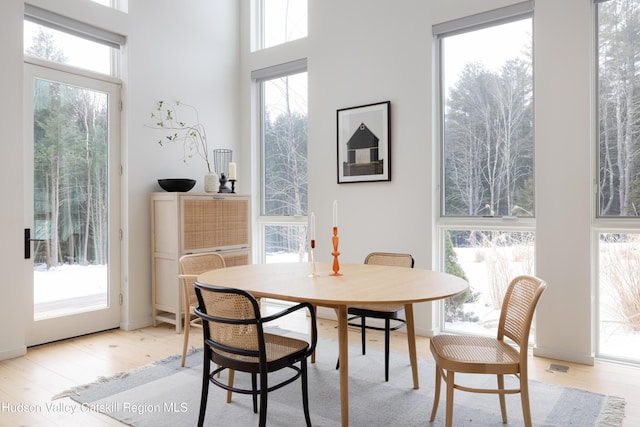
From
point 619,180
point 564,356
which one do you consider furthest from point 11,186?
point 619,180

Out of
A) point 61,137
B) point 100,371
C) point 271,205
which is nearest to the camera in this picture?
point 100,371

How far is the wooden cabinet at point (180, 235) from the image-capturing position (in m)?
4.03

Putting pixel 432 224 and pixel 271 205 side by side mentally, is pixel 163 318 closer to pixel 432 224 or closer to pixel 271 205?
Answer: pixel 271 205

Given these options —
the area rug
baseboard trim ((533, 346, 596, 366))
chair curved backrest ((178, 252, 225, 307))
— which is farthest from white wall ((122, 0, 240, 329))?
baseboard trim ((533, 346, 596, 366))

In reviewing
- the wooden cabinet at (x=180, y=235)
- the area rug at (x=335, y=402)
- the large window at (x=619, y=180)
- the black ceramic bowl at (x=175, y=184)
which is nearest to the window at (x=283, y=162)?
the wooden cabinet at (x=180, y=235)

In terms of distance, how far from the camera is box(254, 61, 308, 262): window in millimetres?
4848

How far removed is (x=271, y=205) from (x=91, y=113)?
201 cm

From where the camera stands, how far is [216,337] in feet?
6.88

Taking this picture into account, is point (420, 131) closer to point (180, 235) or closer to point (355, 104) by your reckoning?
point (355, 104)

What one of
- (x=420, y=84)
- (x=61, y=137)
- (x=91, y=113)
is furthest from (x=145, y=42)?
(x=420, y=84)

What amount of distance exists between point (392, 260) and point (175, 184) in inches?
85.1

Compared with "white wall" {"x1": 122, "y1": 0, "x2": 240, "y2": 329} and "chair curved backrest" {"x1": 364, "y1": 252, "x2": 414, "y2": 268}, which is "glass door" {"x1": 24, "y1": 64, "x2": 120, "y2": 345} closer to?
"white wall" {"x1": 122, "y1": 0, "x2": 240, "y2": 329}

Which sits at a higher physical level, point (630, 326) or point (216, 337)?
point (216, 337)

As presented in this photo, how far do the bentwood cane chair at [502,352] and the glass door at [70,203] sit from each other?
305cm
